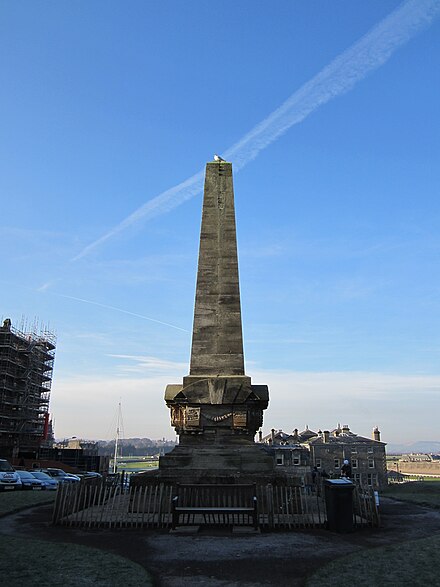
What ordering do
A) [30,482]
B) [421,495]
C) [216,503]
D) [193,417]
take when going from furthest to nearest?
[30,482]
[421,495]
[193,417]
[216,503]

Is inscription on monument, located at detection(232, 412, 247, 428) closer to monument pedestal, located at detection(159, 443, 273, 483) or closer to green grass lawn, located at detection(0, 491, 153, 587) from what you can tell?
monument pedestal, located at detection(159, 443, 273, 483)

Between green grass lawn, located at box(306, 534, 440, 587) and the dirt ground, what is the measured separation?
382 mm

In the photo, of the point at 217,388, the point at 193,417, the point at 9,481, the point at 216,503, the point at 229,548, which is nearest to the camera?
the point at 229,548

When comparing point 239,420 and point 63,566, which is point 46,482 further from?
point 63,566

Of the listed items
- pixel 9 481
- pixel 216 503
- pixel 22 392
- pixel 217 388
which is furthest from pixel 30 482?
pixel 22 392

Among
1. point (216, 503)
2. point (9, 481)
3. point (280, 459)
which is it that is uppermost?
point (280, 459)

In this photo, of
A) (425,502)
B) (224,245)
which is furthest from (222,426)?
(425,502)

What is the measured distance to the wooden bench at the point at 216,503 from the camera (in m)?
10.7

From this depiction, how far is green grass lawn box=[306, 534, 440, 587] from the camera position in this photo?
6.81 metres

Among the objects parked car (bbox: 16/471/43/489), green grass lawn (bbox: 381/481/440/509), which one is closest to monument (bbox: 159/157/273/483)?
green grass lawn (bbox: 381/481/440/509)

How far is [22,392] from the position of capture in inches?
2435

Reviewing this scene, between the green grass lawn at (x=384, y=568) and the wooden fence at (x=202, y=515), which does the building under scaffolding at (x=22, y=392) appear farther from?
the green grass lawn at (x=384, y=568)

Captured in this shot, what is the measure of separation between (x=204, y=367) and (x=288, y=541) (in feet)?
22.6

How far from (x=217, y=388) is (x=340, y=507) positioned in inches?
213
